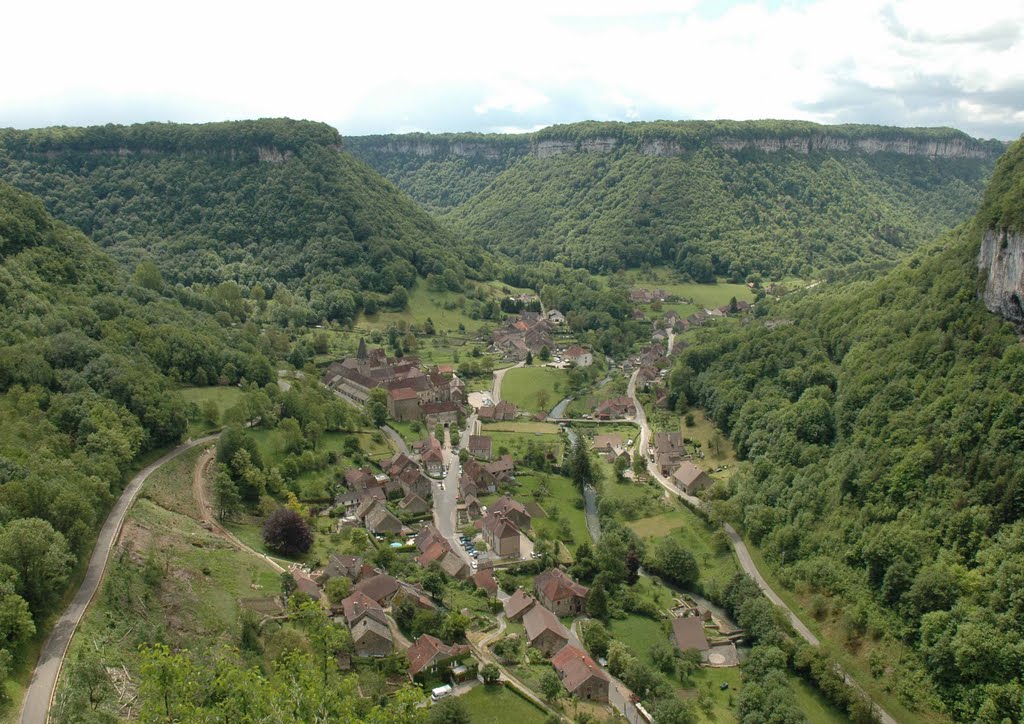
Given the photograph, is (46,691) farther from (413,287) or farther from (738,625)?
(413,287)

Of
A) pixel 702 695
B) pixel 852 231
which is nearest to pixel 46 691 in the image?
pixel 702 695

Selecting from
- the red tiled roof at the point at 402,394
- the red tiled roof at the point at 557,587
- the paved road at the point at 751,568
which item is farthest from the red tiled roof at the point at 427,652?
the red tiled roof at the point at 402,394

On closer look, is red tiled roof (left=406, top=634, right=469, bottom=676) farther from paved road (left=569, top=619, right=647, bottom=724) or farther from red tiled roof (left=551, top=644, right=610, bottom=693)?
paved road (left=569, top=619, right=647, bottom=724)

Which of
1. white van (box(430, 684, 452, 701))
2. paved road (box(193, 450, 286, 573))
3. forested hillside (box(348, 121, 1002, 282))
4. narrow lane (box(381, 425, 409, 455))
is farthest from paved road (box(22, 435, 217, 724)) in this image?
forested hillside (box(348, 121, 1002, 282))

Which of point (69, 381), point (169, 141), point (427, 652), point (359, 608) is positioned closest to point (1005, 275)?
point (427, 652)

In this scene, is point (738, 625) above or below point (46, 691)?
below

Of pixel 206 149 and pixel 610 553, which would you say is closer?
pixel 610 553

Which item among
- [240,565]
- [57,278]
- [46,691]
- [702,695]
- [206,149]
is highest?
[206,149]
